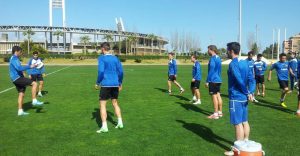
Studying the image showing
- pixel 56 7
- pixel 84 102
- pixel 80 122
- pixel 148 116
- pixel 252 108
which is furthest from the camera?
pixel 56 7

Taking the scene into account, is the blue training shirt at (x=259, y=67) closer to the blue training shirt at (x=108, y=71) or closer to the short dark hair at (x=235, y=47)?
the blue training shirt at (x=108, y=71)

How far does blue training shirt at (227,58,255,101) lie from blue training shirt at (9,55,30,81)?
21.4 feet

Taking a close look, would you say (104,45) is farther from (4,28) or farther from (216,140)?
(4,28)

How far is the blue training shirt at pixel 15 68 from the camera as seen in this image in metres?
10.4

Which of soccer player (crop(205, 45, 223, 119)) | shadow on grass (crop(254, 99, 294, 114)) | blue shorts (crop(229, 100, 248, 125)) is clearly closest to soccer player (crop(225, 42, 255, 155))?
blue shorts (crop(229, 100, 248, 125))

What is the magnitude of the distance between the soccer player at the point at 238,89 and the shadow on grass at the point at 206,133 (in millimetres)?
809

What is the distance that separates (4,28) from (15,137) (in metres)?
148

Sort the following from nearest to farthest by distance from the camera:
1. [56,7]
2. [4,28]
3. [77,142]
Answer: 1. [77,142]
2. [56,7]
3. [4,28]

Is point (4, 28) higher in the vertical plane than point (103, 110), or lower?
higher

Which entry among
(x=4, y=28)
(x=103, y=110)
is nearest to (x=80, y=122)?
(x=103, y=110)

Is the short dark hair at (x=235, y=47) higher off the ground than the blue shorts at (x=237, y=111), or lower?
higher

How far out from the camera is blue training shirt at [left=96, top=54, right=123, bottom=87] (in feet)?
27.8

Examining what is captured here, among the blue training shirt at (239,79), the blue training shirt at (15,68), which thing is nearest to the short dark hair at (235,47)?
the blue training shirt at (239,79)

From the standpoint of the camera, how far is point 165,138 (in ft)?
26.6
